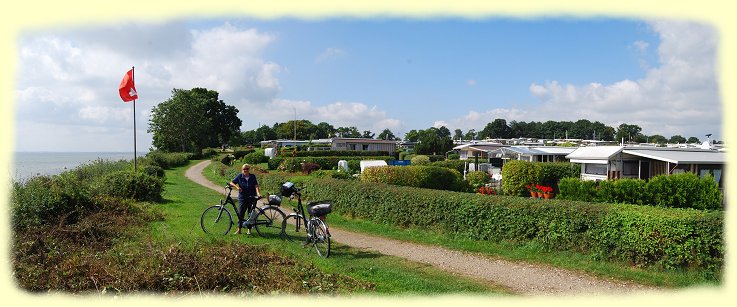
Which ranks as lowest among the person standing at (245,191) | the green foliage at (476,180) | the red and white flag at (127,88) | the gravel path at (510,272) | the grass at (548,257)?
the gravel path at (510,272)

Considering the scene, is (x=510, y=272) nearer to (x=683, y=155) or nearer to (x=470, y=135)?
(x=683, y=155)

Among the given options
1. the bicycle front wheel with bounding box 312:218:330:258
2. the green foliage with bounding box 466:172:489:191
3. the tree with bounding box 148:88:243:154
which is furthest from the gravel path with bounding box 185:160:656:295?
the tree with bounding box 148:88:243:154

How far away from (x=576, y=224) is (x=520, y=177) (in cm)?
1214

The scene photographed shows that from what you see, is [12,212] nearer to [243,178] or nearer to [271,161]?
[243,178]

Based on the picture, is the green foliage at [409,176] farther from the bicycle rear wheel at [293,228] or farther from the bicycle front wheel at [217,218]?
the bicycle front wheel at [217,218]

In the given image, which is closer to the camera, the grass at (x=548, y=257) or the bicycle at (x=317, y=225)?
the grass at (x=548, y=257)

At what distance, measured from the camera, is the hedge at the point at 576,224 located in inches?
262

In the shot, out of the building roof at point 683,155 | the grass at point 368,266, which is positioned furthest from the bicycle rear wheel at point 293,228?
the building roof at point 683,155

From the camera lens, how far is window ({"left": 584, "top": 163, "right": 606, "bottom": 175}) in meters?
21.5

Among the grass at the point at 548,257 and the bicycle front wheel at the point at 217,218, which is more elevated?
the bicycle front wheel at the point at 217,218

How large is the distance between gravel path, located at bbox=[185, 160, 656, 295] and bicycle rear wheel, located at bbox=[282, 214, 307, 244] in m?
0.99

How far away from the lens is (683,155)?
1911 cm

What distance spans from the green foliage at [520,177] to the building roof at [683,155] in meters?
4.20

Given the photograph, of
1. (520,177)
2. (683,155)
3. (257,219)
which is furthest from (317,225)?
(683,155)
